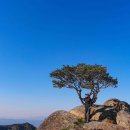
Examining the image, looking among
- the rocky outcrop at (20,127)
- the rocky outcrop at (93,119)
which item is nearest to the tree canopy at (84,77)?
the rocky outcrop at (93,119)

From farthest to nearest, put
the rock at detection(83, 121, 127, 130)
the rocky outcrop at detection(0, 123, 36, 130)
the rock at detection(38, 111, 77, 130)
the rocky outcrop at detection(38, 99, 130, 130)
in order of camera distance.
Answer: the rocky outcrop at detection(0, 123, 36, 130) < the rock at detection(38, 111, 77, 130) < the rocky outcrop at detection(38, 99, 130, 130) < the rock at detection(83, 121, 127, 130)

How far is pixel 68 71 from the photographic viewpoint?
46.1 m

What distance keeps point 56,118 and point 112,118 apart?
893 centimetres

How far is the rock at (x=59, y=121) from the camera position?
142 feet

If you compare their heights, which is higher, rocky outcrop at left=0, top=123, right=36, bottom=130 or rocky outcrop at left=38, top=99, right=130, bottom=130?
rocky outcrop at left=0, top=123, right=36, bottom=130

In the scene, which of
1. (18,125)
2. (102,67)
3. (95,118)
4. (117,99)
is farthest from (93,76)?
(18,125)

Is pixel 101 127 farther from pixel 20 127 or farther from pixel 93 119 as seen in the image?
pixel 20 127

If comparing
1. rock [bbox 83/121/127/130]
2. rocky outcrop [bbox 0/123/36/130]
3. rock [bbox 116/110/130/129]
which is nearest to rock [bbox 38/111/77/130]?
rock [bbox 83/121/127/130]

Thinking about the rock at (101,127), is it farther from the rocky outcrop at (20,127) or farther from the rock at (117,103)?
the rocky outcrop at (20,127)

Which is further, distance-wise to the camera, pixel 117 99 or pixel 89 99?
pixel 117 99

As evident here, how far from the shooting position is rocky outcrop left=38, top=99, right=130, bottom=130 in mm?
37900

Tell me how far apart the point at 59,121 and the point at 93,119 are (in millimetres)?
5201

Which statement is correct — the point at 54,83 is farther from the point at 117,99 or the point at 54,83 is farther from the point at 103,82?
the point at 117,99

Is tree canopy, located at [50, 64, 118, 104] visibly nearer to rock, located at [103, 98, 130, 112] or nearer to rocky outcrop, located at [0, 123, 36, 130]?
rock, located at [103, 98, 130, 112]
